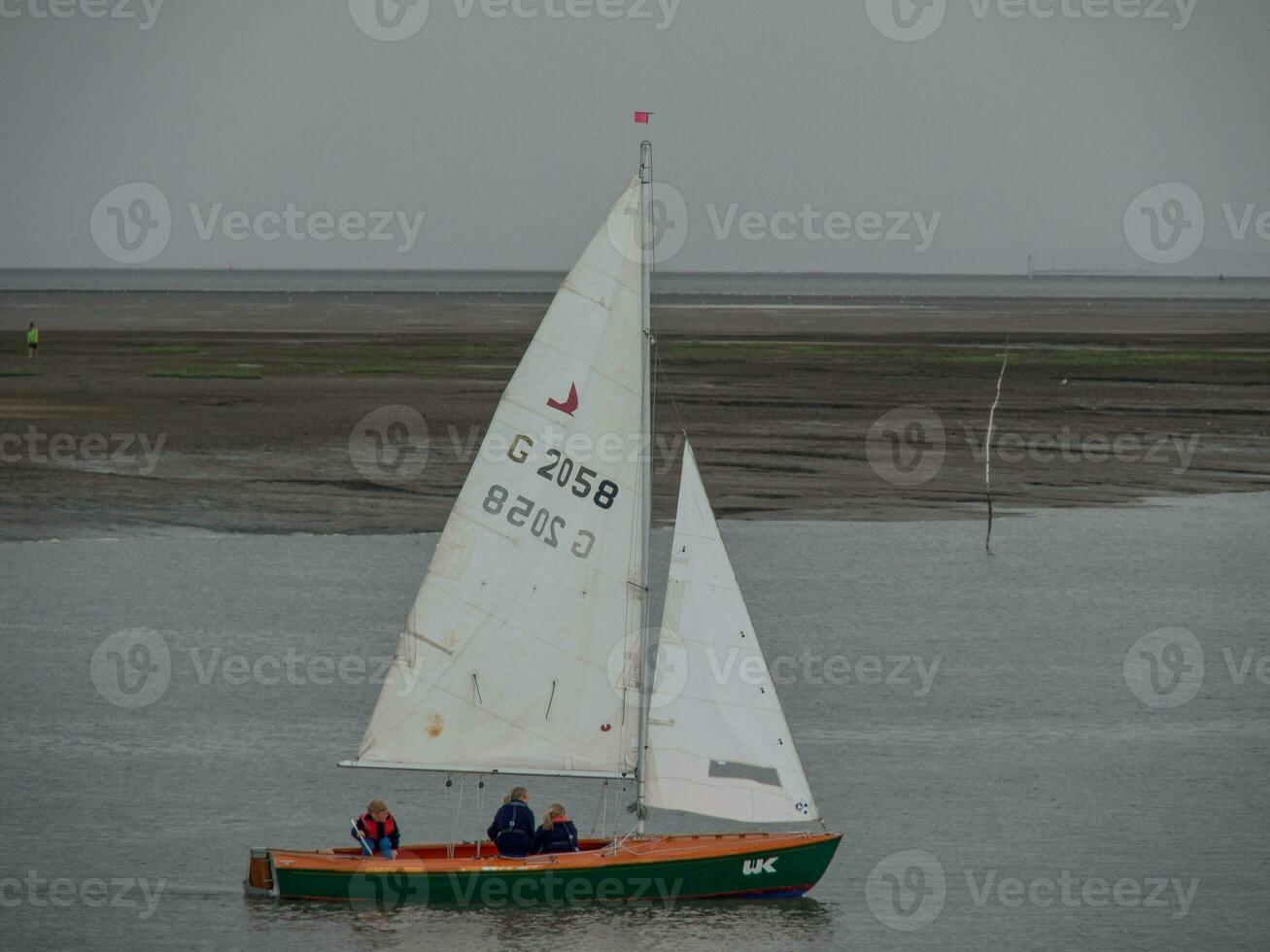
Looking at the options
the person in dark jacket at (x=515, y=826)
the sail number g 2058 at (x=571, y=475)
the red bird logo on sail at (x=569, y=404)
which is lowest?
the person in dark jacket at (x=515, y=826)

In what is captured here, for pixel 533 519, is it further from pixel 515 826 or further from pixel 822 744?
pixel 822 744

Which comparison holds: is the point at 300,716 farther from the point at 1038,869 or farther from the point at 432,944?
the point at 1038,869

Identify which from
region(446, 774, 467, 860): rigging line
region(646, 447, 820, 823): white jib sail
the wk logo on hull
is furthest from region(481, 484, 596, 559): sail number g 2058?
the wk logo on hull

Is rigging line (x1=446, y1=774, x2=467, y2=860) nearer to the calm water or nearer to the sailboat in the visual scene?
the sailboat

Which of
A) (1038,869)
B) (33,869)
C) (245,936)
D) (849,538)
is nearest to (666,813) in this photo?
(1038,869)

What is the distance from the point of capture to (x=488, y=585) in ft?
83.0

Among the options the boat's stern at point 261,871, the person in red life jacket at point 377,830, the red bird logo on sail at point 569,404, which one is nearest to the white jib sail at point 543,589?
the red bird logo on sail at point 569,404

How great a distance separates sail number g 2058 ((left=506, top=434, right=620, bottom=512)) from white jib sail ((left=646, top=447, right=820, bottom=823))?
1.24 meters

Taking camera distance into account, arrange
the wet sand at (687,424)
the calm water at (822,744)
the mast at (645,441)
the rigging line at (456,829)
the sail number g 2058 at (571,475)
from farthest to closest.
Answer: the wet sand at (687,424) → the calm water at (822,744) → the rigging line at (456,829) → the sail number g 2058 at (571,475) → the mast at (645,441)

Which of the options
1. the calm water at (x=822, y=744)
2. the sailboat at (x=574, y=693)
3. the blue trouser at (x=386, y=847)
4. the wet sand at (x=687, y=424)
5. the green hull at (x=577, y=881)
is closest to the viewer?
the sailboat at (x=574, y=693)

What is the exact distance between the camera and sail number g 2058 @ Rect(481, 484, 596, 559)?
2511cm

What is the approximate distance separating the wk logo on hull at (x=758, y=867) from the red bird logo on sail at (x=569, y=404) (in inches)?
274

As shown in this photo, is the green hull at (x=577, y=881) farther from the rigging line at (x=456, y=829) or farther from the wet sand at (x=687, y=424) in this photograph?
the wet sand at (x=687, y=424)

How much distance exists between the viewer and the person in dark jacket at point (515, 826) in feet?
82.9
